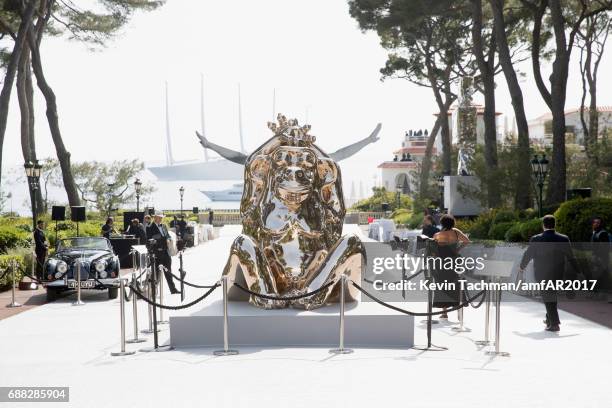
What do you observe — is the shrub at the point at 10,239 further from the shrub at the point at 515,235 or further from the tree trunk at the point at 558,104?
the tree trunk at the point at 558,104

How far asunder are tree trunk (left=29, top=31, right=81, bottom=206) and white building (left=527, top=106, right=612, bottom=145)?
919 inches

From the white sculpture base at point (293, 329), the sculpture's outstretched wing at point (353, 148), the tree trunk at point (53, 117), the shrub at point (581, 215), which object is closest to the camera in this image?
the white sculpture base at point (293, 329)

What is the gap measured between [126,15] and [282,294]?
2476cm

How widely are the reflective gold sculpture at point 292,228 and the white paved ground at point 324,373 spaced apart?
94 centimetres

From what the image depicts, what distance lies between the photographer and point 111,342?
1038 cm

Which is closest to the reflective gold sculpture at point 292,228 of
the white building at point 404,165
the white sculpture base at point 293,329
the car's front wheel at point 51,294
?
the white sculpture base at point 293,329

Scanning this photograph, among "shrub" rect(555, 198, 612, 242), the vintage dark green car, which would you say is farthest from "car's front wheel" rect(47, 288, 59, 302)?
"shrub" rect(555, 198, 612, 242)

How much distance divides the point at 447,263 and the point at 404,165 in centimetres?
6970

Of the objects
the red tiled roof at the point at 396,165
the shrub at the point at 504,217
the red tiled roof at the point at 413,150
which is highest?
the red tiled roof at the point at 413,150

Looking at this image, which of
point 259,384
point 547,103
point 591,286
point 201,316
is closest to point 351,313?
point 201,316

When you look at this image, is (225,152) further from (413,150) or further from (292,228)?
(413,150)

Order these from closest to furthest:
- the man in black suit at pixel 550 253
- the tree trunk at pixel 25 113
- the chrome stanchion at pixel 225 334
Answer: the chrome stanchion at pixel 225 334 < the man in black suit at pixel 550 253 < the tree trunk at pixel 25 113

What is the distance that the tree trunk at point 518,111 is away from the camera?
25.8 metres

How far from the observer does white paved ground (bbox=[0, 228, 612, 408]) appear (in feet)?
23.6
